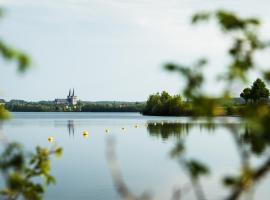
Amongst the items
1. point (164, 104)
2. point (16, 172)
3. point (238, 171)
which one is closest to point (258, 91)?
point (164, 104)

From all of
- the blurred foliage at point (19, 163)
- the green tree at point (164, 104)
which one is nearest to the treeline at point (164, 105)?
the green tree at point (164, 104)

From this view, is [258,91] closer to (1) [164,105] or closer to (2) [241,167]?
(1) [164,105]

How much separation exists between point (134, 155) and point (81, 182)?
12985 mm

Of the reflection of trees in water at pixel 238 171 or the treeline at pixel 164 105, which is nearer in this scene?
the reflection of trees in water at pixel 238 171

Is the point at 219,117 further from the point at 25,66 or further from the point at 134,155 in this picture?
the point at 134,155

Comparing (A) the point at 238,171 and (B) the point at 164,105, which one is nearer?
(A) the point at 238,171

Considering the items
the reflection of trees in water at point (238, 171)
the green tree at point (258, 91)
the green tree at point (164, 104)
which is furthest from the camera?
the green tree at point (164, 104)

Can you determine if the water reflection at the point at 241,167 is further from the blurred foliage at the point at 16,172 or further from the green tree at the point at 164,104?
the green tree at the point at 164,104

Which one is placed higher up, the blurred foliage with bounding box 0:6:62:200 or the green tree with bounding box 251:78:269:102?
the green tree with bounding box 251:78:269:102

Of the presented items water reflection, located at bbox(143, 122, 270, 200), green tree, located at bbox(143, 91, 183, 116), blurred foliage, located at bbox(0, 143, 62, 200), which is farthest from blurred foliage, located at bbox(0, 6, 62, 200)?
green tree, located at bbox(143, 91, 183, 116)

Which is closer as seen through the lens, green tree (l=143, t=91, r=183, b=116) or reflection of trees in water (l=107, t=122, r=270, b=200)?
reflection of trees in water (l=107, t=122, r=270, b=200)

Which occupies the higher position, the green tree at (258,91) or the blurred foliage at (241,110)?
the green tree at (258,91)

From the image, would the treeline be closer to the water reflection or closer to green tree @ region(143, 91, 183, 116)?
green tree @ region(143, 91, 183, 116)

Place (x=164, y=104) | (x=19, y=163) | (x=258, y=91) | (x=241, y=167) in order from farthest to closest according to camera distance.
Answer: (x=164, y=104) < (x=258, y=91) < (x=19, y=163) < (x=241, y=167)
